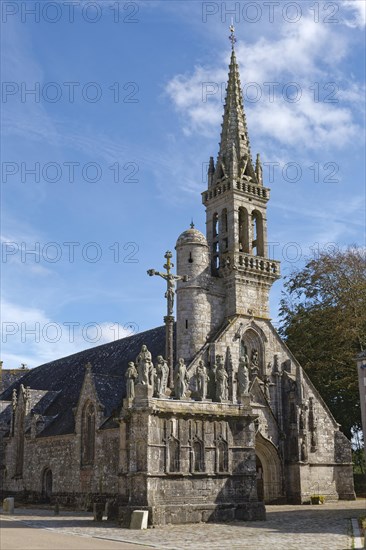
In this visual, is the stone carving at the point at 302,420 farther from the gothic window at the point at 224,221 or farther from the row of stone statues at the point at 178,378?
the gothic window at the point at 224,221

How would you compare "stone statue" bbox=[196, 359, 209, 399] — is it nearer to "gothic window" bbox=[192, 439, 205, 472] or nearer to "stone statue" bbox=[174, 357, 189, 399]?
"stone statue" bbox=[174, 357, 189, 399]

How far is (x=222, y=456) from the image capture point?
22.4 meters

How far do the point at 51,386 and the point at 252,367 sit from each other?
646 inches

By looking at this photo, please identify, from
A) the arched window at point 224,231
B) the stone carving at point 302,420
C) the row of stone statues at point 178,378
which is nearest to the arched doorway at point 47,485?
the stone carving at point 302,420

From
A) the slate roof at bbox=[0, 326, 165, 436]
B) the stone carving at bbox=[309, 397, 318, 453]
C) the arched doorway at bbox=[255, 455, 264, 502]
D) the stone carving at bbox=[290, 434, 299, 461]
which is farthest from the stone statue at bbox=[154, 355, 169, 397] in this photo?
the stone carving at bbox=[309, 397, 318, 453]

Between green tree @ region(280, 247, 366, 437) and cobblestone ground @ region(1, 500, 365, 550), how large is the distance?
14.4m

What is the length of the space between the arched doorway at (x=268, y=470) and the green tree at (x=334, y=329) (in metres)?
6.78

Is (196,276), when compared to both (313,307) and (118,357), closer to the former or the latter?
(118,357)

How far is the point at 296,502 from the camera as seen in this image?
31281mm

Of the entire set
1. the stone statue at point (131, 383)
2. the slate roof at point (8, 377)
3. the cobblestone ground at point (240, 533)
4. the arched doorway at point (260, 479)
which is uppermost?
the slate roof at point (8, 377)

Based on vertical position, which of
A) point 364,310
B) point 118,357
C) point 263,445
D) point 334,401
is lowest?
point 263,445

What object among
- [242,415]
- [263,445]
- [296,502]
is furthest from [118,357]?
[242,415]

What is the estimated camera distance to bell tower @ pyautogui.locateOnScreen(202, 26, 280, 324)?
3397cm

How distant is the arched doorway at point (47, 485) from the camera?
34.8m
